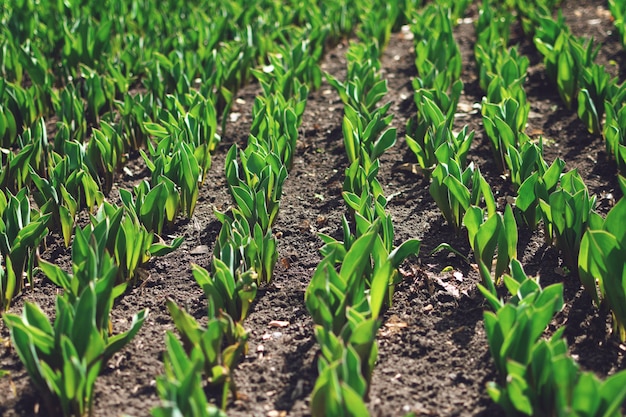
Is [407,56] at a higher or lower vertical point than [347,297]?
lower

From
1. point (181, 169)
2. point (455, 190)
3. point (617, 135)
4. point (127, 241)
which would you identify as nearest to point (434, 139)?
point (455, 190)

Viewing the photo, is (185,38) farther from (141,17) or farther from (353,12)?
(353,12)

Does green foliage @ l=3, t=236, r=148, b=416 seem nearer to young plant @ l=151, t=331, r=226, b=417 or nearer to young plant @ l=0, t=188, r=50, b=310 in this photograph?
young plant @ l=151, t=331, r=226, b=417

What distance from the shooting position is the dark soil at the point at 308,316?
2.28 metres

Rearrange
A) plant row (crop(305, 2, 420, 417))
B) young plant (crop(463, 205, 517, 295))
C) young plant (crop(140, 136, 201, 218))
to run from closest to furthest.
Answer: plant row (crop(305, 2, 420, 417)) < young plant (crop(463, 205, 517, 295)) < young plant (crop(140, 136, 201, 218))

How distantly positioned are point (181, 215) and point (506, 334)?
5.45 ft

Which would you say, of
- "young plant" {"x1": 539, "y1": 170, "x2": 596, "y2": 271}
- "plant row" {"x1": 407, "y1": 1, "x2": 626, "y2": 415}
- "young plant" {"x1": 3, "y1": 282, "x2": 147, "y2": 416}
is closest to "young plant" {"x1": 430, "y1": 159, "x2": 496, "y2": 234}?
"plant row" {"x1": 407, "y1": 1, "x2": 626, "y2": 415}

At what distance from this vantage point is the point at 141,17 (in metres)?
5.50

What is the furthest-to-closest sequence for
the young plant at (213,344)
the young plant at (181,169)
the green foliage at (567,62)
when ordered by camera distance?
the green foliage at (567,62), the young plant at (181,169), the young plant at (213,344)

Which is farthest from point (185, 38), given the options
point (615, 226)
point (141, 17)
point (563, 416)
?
point (563, 416)

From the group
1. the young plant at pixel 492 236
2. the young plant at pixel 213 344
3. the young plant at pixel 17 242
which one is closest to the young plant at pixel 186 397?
the young plant at pixel 213 344

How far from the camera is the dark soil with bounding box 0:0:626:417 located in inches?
89.6

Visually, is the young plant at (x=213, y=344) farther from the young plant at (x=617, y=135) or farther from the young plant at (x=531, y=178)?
the young plant at (x=617, y=135)

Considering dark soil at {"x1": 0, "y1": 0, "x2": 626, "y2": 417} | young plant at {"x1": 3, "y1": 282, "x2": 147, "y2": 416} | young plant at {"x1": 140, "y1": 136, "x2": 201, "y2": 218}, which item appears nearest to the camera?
young plant at {"x1": 3, "y1": 282, "x2": 147, "y2": 416}
